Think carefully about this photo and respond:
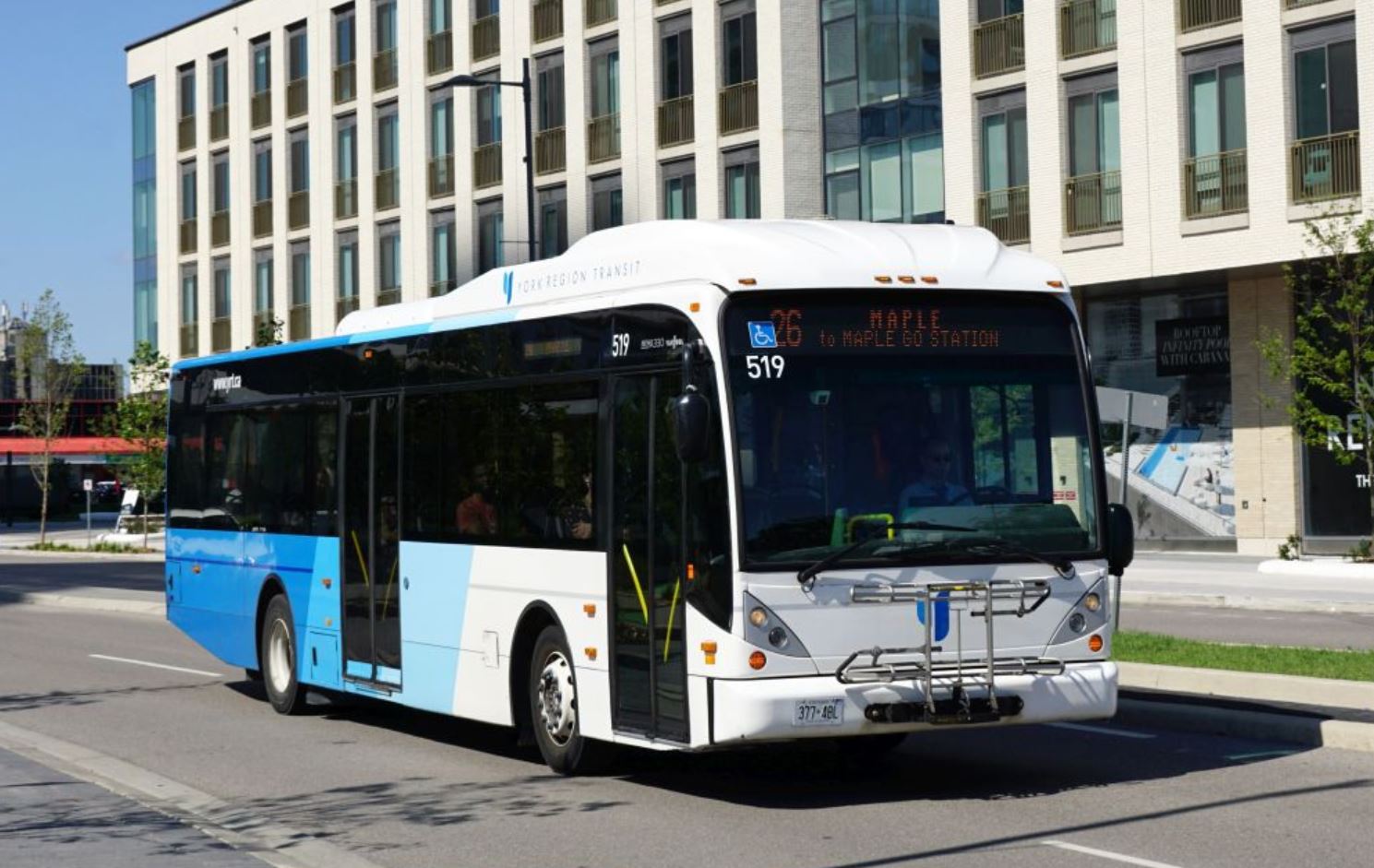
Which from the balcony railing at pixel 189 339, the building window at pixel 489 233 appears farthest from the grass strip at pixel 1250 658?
the balcony railing at pixel 189 339

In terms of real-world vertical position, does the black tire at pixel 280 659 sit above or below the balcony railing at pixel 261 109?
below

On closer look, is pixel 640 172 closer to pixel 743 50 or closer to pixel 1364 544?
pixel 743 50

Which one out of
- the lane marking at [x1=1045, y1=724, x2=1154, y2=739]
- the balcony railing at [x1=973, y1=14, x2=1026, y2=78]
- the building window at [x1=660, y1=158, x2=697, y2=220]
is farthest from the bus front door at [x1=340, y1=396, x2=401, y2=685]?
the building window at [x1=660, y1=158, x2=697, y2=220]

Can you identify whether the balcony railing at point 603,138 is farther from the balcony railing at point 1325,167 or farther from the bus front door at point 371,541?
the bus front door at point 371,541

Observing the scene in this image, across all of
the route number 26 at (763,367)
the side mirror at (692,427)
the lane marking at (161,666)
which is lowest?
the lane marking at (161,666)

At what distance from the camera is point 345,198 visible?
2469 inches

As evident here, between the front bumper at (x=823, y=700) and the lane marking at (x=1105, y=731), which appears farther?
the lane marking at (x=1105, y=731)

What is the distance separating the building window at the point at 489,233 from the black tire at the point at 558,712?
1683 inches

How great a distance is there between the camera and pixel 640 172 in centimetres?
5072

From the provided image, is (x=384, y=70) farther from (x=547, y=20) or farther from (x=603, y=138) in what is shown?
(x=603, y=138)

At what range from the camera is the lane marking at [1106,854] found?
924 centimetres

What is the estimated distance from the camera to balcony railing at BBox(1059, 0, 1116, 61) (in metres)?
40.0

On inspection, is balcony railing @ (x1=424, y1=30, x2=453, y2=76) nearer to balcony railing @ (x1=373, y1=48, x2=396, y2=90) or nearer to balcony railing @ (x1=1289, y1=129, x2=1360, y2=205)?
balcony railing @ (x1=373, y1=48, x2=396, y2=90)

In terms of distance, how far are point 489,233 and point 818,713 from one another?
151 feet
